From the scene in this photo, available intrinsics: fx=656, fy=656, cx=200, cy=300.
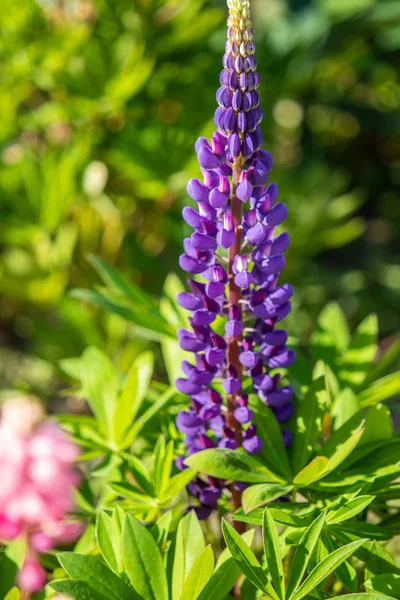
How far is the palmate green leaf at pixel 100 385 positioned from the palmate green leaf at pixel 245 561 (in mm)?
294

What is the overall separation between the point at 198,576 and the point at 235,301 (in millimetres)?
286

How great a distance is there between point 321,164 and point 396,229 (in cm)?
40

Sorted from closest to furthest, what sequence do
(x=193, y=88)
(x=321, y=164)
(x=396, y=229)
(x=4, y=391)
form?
(x=193, y=88) < (x=4, y=391) < (x=321, y=164) < (x=396, y=229)

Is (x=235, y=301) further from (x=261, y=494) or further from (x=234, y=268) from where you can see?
(x=261, y=494)

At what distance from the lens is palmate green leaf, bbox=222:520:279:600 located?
A: 626 millimetres

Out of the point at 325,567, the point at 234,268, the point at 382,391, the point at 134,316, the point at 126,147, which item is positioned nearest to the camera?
the point at 325,567

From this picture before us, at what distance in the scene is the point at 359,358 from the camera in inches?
37.0

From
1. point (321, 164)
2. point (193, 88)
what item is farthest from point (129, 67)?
point (321, 164)

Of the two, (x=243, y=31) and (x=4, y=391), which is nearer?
(x=243, y=31)

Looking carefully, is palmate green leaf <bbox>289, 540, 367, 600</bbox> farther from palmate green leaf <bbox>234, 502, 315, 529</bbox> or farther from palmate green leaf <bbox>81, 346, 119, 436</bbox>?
palmate green leaf <bbox>81, 346, 119, 436</bbox>

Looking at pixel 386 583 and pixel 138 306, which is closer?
pixel 386 583

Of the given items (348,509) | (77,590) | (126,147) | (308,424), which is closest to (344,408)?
(308,424)

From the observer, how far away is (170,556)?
70 centimetres

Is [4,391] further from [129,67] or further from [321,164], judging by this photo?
[321,164]
